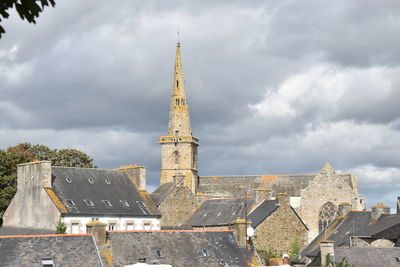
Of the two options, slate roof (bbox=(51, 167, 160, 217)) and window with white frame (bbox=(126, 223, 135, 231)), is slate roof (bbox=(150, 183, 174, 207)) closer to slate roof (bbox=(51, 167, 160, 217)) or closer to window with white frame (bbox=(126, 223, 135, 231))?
slate roof (bbox=(51, 167, 160, 217))

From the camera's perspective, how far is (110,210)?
52469 millimetres

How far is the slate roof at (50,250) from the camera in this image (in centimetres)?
2681

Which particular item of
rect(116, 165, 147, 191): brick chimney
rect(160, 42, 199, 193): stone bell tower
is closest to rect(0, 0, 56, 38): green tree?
rect(116, 165, 147, 191): brick chimney

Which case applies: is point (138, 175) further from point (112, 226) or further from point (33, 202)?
point (33, 202)

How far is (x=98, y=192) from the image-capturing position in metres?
53.6

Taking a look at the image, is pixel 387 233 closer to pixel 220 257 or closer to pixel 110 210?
pixel 220 257

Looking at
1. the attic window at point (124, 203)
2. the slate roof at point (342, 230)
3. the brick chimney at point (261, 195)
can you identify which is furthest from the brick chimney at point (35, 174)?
the slate roof at point (342, 230)

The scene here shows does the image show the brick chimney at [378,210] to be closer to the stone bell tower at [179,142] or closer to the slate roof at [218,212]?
the slate roof at [218,212]

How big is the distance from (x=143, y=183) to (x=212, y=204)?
278 inches

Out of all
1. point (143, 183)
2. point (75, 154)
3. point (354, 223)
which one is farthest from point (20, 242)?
point (75, 154)

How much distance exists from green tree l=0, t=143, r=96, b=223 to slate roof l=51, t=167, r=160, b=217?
5.47 meters

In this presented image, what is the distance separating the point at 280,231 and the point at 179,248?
2341cm

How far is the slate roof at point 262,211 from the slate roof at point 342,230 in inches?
197

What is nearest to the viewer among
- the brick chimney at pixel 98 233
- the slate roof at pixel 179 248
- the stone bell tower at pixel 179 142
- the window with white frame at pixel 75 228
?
the brick chimney at pixel 98 233
